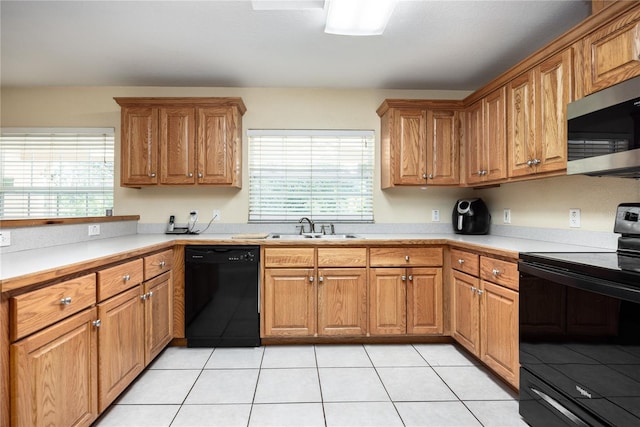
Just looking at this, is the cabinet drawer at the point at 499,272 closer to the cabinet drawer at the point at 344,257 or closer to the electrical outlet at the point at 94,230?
the cabinet drawer at the point at 344,257

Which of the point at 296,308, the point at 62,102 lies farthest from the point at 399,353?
the point at 62,102

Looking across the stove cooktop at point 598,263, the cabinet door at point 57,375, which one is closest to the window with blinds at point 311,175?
the stove cooktop at point 598,263

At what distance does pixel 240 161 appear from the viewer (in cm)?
330

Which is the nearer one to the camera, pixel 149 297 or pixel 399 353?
pixel 149 297

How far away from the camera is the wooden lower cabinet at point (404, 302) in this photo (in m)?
2.77

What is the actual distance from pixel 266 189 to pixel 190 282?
121 cm

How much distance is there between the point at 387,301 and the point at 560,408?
1.38 m

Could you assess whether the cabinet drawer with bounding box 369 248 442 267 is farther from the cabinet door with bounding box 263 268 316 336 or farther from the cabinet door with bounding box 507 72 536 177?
the cabinet door with bounding box 507 72 536 177

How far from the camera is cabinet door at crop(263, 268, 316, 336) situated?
2732mm

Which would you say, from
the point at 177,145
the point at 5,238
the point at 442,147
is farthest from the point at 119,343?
the point at 442,147

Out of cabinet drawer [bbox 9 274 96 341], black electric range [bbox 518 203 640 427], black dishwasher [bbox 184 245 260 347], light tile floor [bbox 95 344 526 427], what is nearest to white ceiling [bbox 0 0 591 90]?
black electric range [bbox 518 203 640 427]

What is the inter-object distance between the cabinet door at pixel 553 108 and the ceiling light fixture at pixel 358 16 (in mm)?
1035

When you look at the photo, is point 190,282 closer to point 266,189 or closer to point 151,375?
point 151,375

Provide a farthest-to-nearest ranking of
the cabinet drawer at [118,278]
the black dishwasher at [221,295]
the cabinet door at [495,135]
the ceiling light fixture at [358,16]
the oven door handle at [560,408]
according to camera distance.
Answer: the black dishwasher at [221,295], the cabinet door at [495,135], the ceiling light fixture at [358,16], the cabinet drawer at [118,278], the oven door handle at [560,408]
